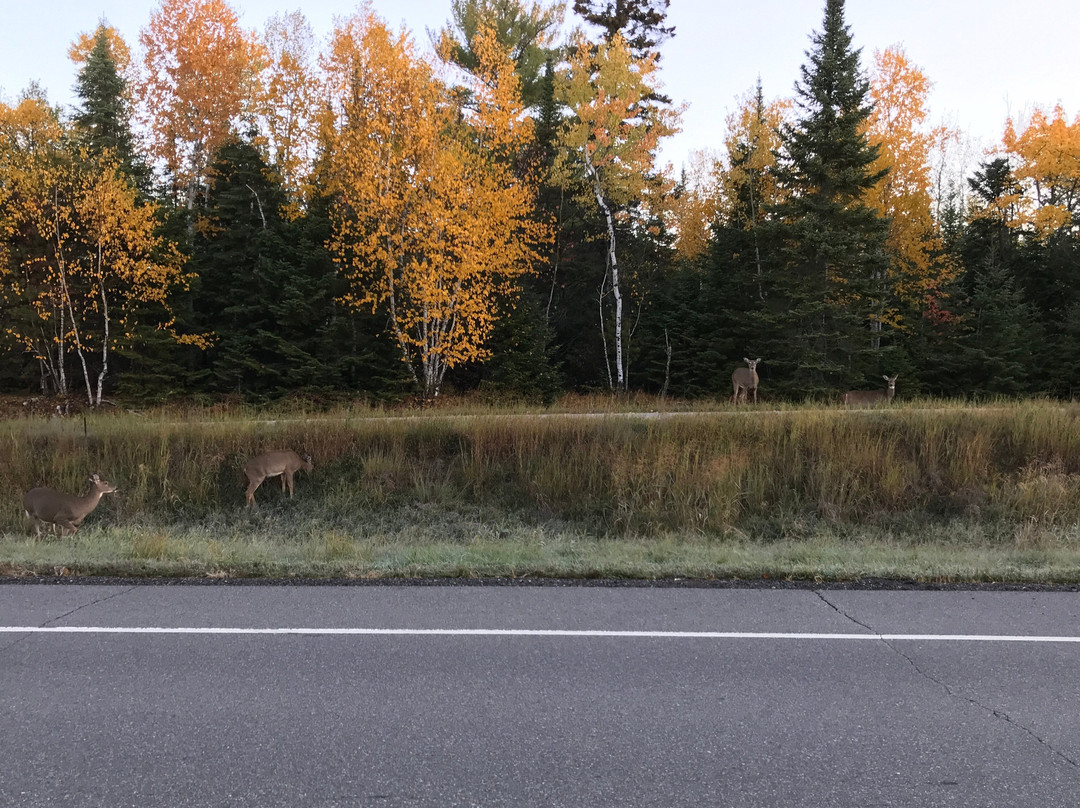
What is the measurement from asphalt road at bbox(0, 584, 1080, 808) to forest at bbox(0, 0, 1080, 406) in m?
17.7

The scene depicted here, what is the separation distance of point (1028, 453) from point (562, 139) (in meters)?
20.2

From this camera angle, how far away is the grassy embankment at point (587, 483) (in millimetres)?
10602

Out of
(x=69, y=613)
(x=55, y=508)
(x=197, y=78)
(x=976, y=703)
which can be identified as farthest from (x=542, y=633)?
(x=197, y=78)

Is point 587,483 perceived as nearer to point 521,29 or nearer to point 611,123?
point 611,123

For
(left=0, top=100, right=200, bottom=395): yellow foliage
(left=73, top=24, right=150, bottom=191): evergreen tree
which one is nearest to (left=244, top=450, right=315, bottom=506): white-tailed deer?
(left=0, top=100, right=200, bottom=395): yellow foliage

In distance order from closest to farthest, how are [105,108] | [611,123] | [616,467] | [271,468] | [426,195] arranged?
[271,468], [616,467], [426,195], [611,123], [105,108]

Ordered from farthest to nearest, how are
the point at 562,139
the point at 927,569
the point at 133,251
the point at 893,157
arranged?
the point at 893,157 < the point at 562,139 < the point at 133,251 < the point at 927,569

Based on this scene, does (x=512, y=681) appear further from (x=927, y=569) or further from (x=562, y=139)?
(x=562, y=139)

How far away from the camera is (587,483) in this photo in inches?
523

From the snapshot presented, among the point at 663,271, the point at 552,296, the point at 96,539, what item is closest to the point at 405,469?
the point at 96,539

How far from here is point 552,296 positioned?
3422cm

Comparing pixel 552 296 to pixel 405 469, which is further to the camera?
pixel 552 296

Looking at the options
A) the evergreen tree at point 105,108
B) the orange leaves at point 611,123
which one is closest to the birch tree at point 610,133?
the orange leaves at point 611,123

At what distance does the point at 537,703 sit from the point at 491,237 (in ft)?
68.9
